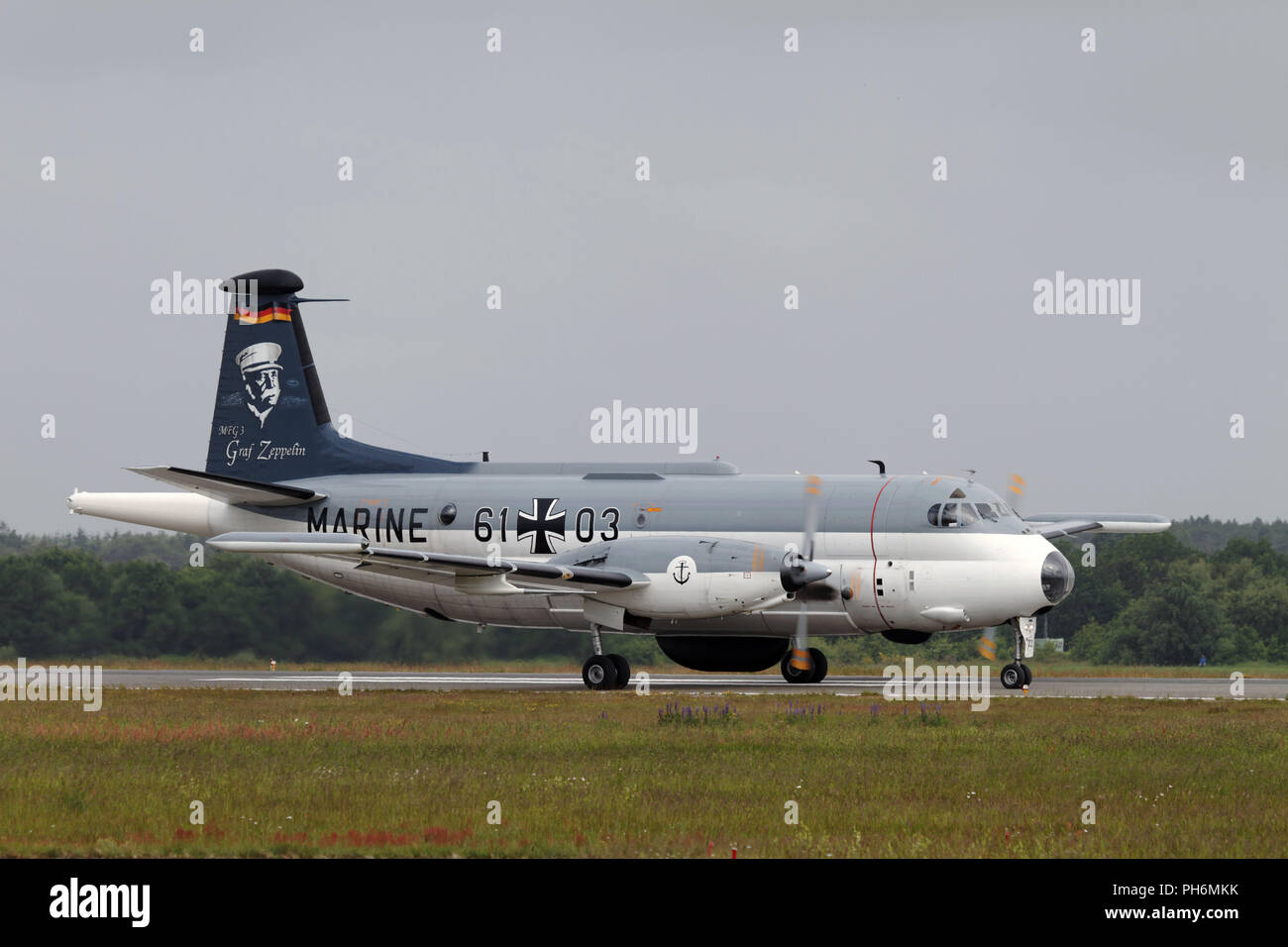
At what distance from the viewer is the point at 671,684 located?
135ft

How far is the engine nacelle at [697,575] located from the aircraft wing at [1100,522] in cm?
1130

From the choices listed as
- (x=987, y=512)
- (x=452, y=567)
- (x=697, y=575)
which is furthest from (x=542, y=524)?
(x=987, y=512)

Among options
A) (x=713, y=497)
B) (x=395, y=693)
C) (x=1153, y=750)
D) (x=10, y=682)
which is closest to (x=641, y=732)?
(x=1153, y=750)

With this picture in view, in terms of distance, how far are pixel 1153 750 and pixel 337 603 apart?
29.9 m

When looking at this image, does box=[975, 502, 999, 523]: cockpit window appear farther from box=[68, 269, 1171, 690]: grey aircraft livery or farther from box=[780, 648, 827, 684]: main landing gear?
box=[780, 648, 827, 684]: main landing gear

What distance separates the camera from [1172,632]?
2366 inches

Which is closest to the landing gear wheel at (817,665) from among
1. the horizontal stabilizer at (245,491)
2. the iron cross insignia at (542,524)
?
the iron cross insignia at (542,524)

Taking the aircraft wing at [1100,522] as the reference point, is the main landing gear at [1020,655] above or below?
below

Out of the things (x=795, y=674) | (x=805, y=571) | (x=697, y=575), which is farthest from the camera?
(x=795, y=674)

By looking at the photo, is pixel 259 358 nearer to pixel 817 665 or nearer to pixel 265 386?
pixel 265 386

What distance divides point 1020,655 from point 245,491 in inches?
805

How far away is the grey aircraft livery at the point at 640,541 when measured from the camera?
36.0 meters

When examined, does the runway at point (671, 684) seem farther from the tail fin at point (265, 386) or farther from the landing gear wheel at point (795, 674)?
the tail fin at point (265, 386)

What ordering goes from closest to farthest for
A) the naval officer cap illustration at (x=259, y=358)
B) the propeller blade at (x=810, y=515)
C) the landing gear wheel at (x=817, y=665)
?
the propeller blade at (x=810, y=515) → the landing gear wheel at (x=817, y=665) → the naval officer cap illustration at (x=259, y=358)
